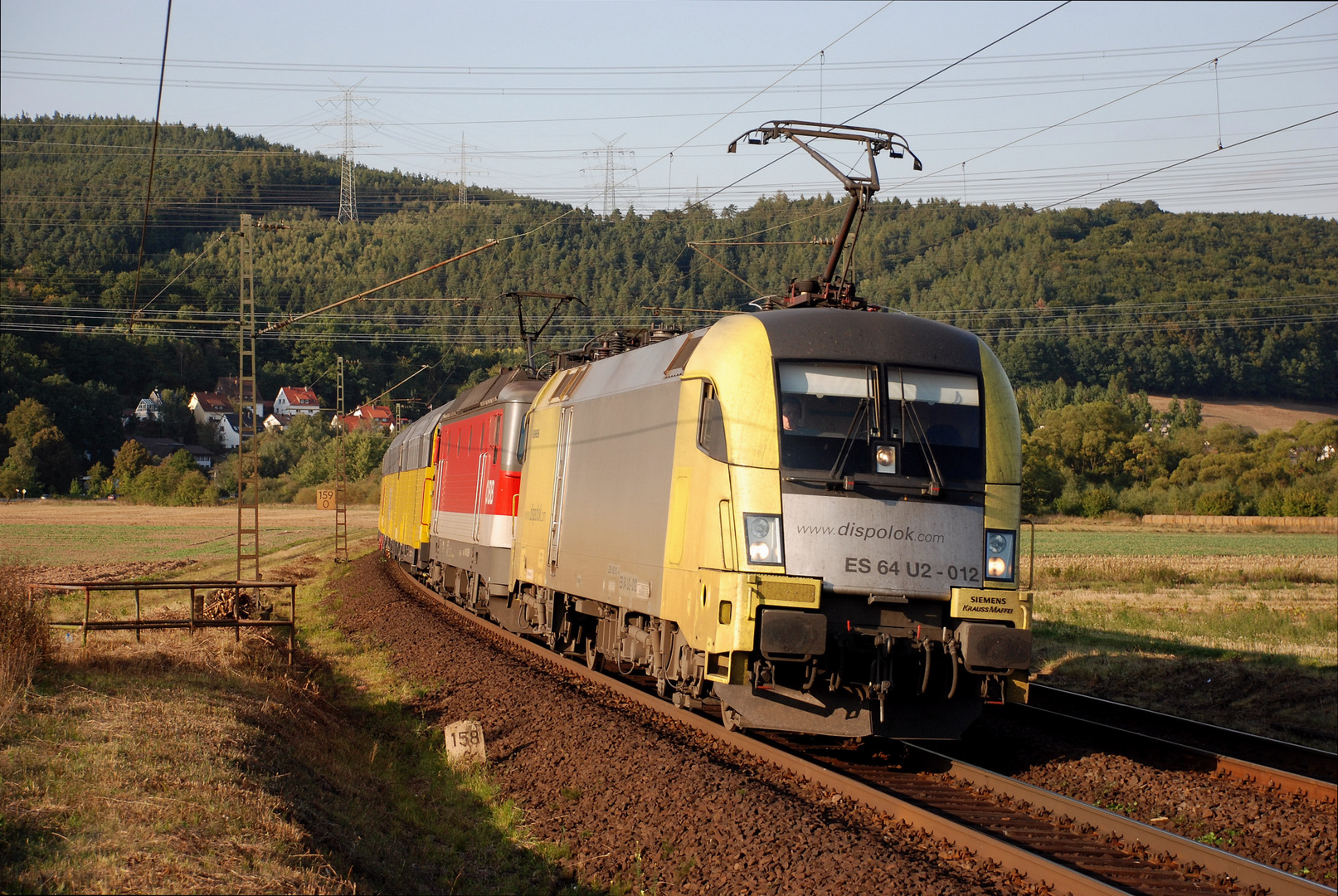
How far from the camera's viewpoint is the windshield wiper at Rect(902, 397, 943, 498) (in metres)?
8.58

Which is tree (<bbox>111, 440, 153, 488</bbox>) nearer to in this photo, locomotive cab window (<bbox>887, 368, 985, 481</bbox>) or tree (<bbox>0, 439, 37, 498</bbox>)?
tree (<bbox>0, 439, 37, 498</bbox>)

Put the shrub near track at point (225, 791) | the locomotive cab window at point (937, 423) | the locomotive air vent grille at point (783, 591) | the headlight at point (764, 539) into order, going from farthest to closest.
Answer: the locomotive cab window at point (937, 423) → the headlight at point (764, 539) → the locomotive air vent grille at point (783, 591) → the shrub near track at point (225, 791)

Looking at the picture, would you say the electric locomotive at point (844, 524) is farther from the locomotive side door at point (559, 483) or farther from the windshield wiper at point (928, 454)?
the locomotive side door at point (559, 483)

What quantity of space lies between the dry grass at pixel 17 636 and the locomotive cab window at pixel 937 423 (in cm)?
758

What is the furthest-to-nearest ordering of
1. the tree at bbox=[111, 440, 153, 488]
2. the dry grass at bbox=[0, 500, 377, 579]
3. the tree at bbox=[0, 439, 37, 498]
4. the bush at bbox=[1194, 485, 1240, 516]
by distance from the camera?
the bush at bbox=[1194, 485, 1240, 516]
the tree at bbox=[111, 440, 153, 488]
the tree at bbox=[0, 439, 37, 498]
the dry grass at bbox=[0, 500, 377, 579]

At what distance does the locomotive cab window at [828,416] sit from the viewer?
8570mm

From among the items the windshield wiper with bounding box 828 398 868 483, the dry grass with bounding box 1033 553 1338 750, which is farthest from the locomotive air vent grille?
the dry grass with bounding box 1033 553 1338 750

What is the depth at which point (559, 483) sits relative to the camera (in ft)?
47.3

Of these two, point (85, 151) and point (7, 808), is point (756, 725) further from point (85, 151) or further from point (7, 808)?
point (85, 151)

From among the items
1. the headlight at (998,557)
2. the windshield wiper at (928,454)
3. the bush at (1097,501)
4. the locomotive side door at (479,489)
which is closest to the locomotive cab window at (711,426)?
the windshield wiper at (928,454)

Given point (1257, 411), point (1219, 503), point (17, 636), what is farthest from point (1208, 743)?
point (1257, 411)

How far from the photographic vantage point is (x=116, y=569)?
30.5 meters

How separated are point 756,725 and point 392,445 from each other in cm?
3272

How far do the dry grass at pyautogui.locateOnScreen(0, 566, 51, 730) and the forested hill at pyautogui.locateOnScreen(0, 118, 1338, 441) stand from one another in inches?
2133
